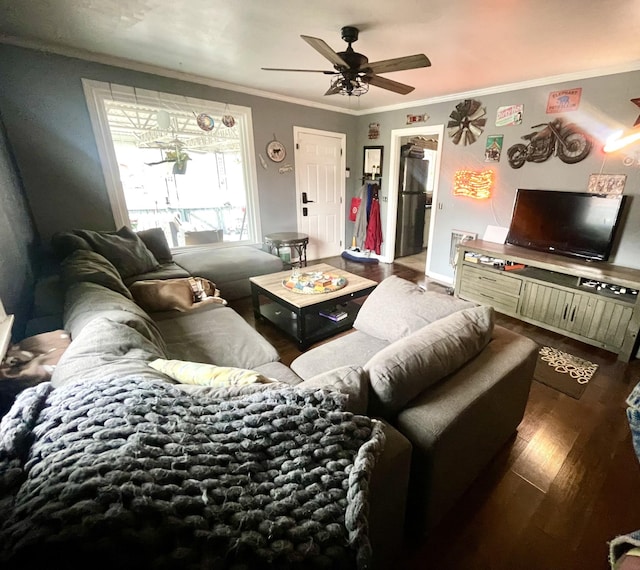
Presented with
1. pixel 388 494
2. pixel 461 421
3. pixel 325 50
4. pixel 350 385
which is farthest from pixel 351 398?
pixel 325 50

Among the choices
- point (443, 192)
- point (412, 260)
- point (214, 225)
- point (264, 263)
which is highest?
point (443, 192)

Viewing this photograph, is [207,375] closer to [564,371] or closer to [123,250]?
[123,250]

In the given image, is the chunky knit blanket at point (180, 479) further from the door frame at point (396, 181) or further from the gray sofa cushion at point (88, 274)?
the door frame at point (396, 181)

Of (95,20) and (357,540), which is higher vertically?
(95,20)

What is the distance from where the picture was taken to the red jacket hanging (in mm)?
4988

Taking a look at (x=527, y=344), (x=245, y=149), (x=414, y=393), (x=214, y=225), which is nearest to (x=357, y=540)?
(x=414, y=393)

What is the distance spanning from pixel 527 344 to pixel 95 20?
11.1 ft

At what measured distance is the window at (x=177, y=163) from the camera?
3.11 meters

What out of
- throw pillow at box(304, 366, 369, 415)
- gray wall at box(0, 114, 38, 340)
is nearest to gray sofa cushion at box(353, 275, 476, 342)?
throw pillow at box(304, 366, 369, 415)

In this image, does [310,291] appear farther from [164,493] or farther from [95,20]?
[95,20]

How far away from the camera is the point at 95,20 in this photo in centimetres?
207

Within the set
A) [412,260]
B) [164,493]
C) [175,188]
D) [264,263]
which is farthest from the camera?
[412,260]

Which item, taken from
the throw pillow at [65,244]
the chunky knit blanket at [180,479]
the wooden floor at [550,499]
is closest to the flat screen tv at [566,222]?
the wooden floor at [550,499]

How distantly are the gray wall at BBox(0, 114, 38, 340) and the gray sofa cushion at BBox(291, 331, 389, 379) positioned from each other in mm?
1725
